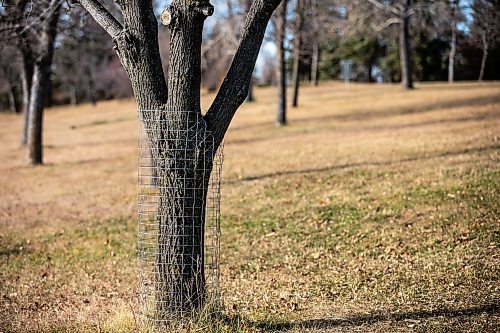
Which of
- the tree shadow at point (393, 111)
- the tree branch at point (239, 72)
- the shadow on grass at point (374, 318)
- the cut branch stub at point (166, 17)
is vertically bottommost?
the shadow on grass at point (374, 318)

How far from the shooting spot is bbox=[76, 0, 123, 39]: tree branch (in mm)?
5207

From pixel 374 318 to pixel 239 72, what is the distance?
9.40ft

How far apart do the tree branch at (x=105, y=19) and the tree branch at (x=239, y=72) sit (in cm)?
117

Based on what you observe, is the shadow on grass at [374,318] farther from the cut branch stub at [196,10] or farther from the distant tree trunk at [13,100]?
the distant tree trunk at [13,100]

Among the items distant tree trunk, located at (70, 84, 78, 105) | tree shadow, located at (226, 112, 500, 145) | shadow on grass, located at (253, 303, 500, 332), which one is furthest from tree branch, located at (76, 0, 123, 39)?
distant tree trunk, located at (70, 84, 78, 105)

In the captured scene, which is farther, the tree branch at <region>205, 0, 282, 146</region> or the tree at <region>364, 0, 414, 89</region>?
the tree at <region>364, 0, 414, 89</region>

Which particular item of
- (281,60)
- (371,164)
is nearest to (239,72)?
(371,164)

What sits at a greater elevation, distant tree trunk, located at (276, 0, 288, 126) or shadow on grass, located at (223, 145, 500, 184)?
distant tree trunk, located at (276, 0, 288, 126)

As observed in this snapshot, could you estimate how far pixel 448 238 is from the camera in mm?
7492

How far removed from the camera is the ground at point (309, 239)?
571 centimetres

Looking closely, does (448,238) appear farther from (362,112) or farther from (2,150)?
(2,150)

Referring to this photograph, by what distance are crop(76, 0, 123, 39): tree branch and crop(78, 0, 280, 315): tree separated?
0.01 meters

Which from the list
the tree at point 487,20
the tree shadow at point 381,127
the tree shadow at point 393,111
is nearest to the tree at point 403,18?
the tree at point 487,20

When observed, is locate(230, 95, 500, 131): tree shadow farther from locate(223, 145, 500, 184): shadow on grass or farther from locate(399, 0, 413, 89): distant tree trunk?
locate(223, 145, 500, 184): shadow on grass
